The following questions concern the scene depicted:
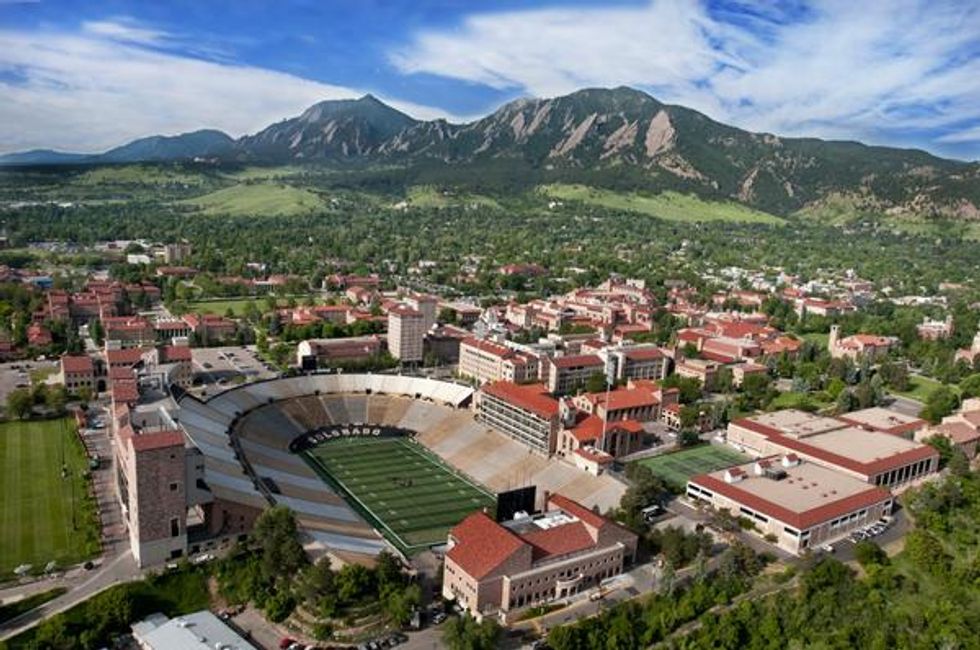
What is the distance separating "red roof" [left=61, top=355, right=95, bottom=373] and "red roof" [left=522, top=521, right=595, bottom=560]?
43765 mm

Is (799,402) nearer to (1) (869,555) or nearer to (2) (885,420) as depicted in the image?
(2) (885,420)

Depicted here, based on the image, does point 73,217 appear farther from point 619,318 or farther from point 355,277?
point 619,318

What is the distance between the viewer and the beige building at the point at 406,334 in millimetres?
76125

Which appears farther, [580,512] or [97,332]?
[97,332]

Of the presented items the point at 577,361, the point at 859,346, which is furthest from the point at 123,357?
the point at 859,346

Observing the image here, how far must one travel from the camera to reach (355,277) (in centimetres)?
12400

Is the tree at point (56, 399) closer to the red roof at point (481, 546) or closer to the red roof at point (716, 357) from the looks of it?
the red roof at point (481, 546)

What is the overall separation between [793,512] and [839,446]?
46.1 feet

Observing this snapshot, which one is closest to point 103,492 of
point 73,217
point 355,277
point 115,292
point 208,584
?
point 208,584

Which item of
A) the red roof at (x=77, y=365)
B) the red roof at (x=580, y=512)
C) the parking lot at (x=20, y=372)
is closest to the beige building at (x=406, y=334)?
the red roof at (x=77, y=365)

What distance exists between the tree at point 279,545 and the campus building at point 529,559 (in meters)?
7.06

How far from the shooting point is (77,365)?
62.6 meters

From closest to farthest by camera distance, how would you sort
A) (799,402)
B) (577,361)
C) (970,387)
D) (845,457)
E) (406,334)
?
(845,457) → (799,402) → (577,361) → (970,387) → (406,334)

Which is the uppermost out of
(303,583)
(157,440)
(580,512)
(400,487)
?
(157,440)
